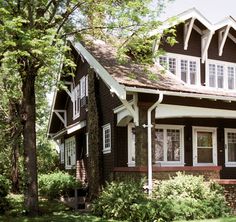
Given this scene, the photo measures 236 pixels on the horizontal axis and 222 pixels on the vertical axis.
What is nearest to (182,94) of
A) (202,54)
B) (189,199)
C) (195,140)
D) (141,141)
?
(141,141)

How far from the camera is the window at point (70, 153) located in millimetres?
24036

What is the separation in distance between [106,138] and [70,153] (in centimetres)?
795

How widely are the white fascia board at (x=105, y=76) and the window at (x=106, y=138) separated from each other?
8.08ft

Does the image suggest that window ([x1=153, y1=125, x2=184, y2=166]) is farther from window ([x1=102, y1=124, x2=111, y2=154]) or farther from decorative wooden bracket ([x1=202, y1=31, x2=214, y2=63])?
decorative wooden bracket ([x1=202, y1=31, x2=214, y2=63])

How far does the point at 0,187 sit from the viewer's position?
16156 millimetres

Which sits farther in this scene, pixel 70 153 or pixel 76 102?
pixel 70 153

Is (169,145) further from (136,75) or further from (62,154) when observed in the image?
(62,154)

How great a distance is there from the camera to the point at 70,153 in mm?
25094

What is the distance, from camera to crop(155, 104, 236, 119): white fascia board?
48.1ft

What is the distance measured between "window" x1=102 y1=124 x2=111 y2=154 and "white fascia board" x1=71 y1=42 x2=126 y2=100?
2.46 meters

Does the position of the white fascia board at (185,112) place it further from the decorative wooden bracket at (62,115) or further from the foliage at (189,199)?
the decorative wooden bracket at (62,115)

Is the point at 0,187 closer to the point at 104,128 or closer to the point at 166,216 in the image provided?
the point at 104,128

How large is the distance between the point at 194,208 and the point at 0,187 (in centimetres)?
796

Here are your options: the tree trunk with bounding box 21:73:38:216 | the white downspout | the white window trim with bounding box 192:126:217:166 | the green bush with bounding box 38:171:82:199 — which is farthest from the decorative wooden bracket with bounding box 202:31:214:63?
the green bush with bounding box 38:171:82:199
